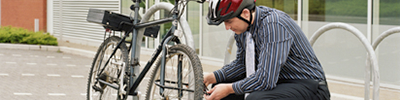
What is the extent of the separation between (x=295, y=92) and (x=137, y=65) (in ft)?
5.46

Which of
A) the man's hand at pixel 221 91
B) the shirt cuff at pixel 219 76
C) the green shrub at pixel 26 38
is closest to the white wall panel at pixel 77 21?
the green shrub at pixel 26 38

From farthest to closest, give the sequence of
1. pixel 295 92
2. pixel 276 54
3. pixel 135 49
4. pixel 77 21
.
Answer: pixel 77 21, pixel 135 49, pixel 295 92, pixel 276 54

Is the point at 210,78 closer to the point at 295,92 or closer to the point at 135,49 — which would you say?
the point at 295,92

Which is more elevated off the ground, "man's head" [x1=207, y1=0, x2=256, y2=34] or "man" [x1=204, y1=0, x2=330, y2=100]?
"man's head" [x1=207, y1=0, x2=256, y2=34]

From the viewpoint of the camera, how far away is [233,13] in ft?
9.01

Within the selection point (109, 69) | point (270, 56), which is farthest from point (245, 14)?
point (109, 69)

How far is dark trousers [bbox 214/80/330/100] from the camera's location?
2.78 m

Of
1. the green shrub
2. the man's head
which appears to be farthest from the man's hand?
the green shrub

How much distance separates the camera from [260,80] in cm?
277

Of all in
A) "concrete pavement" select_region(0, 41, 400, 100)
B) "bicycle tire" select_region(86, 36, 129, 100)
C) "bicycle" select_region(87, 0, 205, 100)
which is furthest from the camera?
"concrete pavement" select_region(0, 41, 400, 100)

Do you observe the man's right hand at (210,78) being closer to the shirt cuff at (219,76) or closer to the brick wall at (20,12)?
the shirt cuff at (219,76)

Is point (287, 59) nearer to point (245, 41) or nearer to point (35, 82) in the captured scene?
point (245, 41)

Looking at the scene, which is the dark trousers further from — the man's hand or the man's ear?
the man's ear

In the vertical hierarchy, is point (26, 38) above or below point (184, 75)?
above
